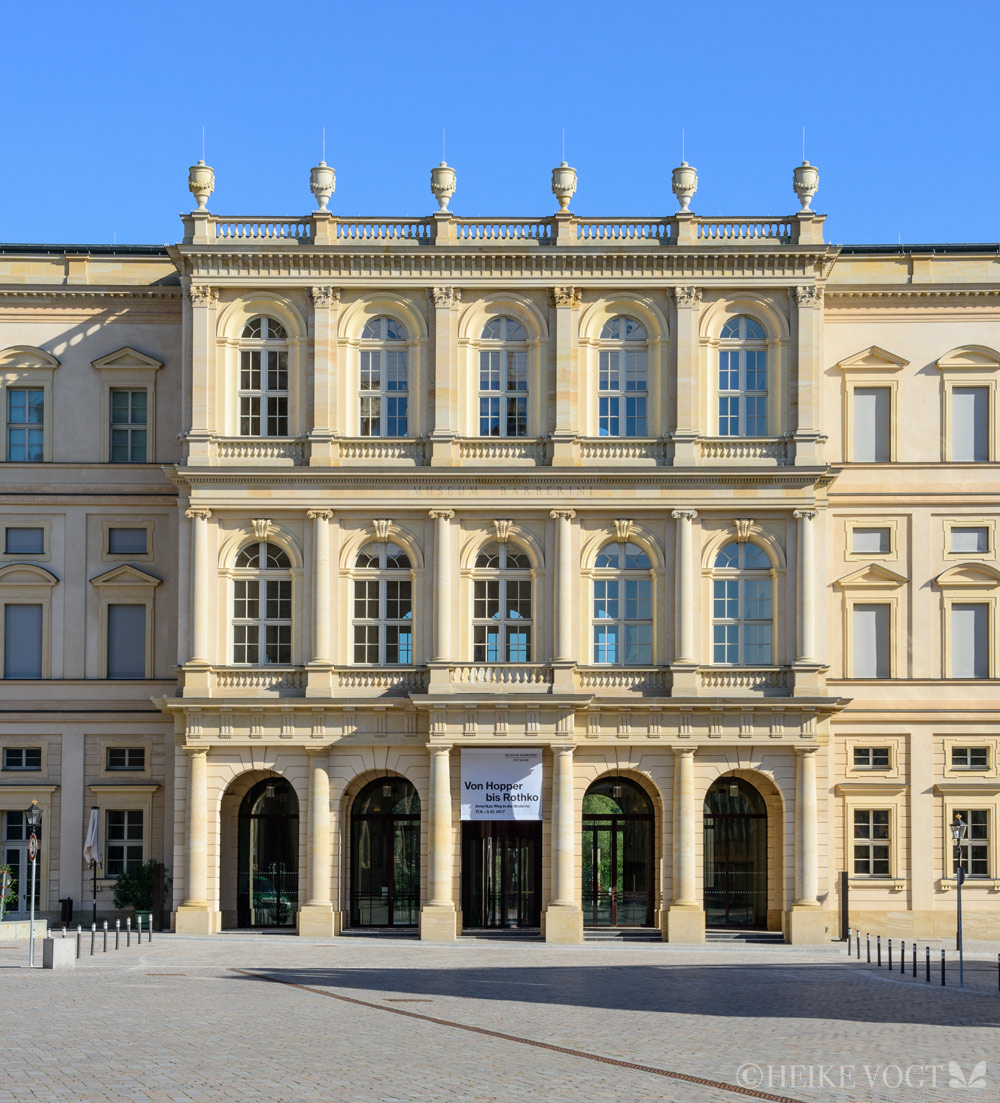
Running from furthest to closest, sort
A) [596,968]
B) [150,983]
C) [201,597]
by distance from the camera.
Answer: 1. [201,597]
2. [596,968]
3. [150,983]

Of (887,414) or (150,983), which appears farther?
(887,414)

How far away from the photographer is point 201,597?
166 ft

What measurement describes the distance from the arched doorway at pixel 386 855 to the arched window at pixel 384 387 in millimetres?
9774

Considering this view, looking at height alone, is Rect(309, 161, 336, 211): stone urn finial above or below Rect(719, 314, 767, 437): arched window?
above

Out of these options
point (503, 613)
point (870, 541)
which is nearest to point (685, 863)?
point (503, 613)

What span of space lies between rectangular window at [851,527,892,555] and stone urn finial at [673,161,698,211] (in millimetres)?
10499

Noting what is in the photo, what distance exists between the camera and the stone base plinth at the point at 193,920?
162 feet

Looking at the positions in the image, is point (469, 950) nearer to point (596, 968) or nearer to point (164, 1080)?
point (596, 968)

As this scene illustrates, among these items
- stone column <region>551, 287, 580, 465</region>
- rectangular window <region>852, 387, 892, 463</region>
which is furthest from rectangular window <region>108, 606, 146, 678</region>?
rectangular window <region>852, 387, 892, 463</region>

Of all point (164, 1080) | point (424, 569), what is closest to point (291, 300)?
point (424, 569)

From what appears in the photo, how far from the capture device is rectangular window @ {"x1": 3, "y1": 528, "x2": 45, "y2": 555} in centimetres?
5397

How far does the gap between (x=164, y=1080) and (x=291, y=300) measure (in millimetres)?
31941

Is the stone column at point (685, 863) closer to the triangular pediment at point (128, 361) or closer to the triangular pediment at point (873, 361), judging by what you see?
the triangular pediment at point (873, 361)

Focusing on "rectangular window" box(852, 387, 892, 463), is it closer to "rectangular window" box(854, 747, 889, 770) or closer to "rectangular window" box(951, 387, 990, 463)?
"rectangular window" box(951, 387, 990, 463)
